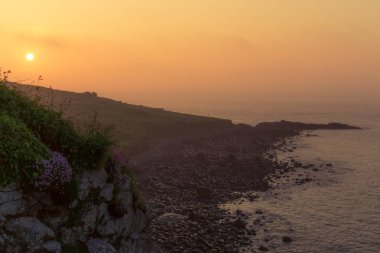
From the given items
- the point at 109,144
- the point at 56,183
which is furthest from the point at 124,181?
the point at 56,183

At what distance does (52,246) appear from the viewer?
13.6 meters

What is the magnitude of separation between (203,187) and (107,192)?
4256cm

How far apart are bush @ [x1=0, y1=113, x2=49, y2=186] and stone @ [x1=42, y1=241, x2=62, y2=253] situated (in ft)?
7.43

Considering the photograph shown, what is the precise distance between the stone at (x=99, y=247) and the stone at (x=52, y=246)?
174 cm

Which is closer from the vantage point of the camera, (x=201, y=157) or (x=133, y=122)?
(x=201, y=157)

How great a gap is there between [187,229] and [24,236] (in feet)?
91.0

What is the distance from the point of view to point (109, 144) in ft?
55.5

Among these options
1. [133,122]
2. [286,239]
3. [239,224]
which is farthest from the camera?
[133,122]

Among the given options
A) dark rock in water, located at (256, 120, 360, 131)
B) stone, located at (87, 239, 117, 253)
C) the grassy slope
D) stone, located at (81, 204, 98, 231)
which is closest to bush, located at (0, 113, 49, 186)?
stone, located at (81, 204, 98, 231)

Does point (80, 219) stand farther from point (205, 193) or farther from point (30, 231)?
point (205, 193)

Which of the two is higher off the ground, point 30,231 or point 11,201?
point 11,201

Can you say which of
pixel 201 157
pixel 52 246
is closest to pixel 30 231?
pixel 52 246

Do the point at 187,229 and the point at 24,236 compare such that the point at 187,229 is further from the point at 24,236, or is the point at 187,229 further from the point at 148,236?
the point at 24,236

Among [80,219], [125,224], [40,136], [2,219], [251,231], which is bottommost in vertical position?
[251,231]
